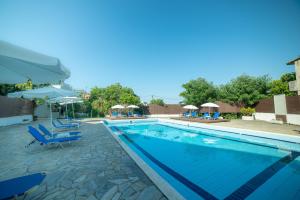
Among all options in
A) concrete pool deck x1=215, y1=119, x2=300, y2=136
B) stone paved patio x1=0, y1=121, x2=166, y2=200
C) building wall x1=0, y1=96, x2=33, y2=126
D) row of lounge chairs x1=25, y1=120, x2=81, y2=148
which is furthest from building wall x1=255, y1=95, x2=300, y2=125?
building wall x1=0, y1=96, x2=33, y2=126

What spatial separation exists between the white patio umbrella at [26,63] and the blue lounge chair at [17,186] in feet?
6.05

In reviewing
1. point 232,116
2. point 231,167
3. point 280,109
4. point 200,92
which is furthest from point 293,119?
point 231,167

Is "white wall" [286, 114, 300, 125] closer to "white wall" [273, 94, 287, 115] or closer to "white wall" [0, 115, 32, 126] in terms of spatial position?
"white wall" [273, 94, 287, 115]

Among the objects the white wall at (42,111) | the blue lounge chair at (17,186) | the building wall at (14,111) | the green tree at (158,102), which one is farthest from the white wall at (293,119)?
the white wall at (42,111)

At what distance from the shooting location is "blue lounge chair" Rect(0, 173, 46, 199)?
2.24m

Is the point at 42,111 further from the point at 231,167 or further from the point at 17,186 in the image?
the point at 231,167

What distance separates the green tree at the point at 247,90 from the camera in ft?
63.1

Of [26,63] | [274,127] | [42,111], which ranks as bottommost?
[274,127]

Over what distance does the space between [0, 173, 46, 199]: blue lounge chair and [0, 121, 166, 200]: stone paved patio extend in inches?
16.5

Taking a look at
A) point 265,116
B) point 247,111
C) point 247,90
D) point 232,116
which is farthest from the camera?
point 232,116

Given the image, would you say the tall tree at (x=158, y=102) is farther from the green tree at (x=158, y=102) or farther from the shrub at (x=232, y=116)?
the shrub at (x=232, y=116)

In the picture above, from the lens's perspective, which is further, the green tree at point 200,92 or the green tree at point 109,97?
the green tree at point 109,97

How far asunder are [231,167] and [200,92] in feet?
62.0

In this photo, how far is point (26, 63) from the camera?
2.33 metres
